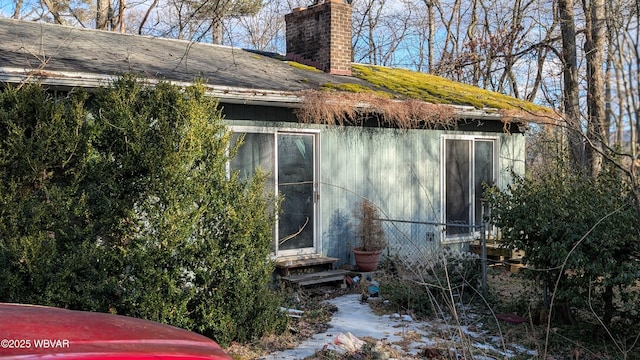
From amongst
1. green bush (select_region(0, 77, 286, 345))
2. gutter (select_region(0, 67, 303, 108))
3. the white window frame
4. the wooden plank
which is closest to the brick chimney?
the white window frame

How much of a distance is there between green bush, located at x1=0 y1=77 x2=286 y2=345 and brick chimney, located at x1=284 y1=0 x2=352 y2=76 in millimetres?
5295

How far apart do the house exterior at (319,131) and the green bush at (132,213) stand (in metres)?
0.89

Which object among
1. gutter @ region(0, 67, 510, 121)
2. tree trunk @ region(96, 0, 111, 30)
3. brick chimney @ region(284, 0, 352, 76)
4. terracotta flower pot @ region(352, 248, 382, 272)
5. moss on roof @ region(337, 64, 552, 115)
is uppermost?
tree trunk @ region(96, 0, 111, 30)

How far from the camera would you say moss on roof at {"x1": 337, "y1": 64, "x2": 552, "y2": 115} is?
33.3ft

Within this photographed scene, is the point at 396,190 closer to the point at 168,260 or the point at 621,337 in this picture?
the point at 621,337

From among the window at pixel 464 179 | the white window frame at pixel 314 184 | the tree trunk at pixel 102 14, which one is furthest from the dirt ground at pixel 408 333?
the tree trunk at pixel 102 14

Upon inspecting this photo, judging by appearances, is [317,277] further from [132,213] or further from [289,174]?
[132,213]

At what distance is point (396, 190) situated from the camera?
10.0 metres

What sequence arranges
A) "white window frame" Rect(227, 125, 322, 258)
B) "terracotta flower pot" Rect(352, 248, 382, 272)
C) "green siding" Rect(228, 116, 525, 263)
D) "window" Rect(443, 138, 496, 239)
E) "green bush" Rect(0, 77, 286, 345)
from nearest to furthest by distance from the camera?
"green bush" Rect(0, 77, 286, 345)
"white window frame" Rect(227, 125, 322, 258)
"terracotta flower pot" Rect(352, 248, 382, 272)
"green siding" Rect(228, 116, 525, 263)
"window" Rect(443, 138, 496, 239)

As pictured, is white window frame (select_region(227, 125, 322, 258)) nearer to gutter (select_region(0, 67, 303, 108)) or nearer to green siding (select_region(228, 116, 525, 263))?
green siding (select_region(228, 116, 525, 263))

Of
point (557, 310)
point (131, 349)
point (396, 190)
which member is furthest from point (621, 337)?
point (131, 349)

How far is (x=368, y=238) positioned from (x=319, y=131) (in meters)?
1.87

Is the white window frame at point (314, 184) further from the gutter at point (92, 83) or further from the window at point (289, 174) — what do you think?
the gutter at point (92, 83)

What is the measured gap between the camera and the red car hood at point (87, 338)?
2.08m
